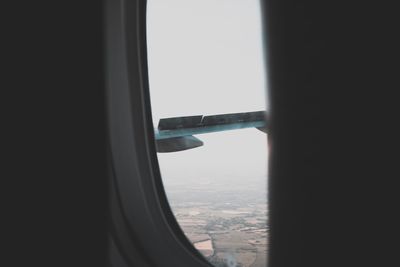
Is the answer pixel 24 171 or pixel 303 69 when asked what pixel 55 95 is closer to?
pixel 24 171

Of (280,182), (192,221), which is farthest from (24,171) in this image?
(192,221)

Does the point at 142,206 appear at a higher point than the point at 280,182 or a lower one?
lower

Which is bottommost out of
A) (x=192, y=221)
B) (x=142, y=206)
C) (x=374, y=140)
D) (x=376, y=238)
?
(x=192, y=221)

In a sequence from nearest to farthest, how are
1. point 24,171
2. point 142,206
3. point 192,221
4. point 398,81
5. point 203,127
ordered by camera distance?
point 398,81, point 24,171, point 142,206, point 203,127, point 192,221

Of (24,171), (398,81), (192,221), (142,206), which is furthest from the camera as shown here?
(192,221)

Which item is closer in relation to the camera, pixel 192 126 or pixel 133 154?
pixel 133 154

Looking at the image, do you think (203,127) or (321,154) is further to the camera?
(203,127)

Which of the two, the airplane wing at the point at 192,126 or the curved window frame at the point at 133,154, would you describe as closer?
the curved window frame at the point at 133,154

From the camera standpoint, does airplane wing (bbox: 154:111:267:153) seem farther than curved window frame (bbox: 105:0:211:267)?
Yes
